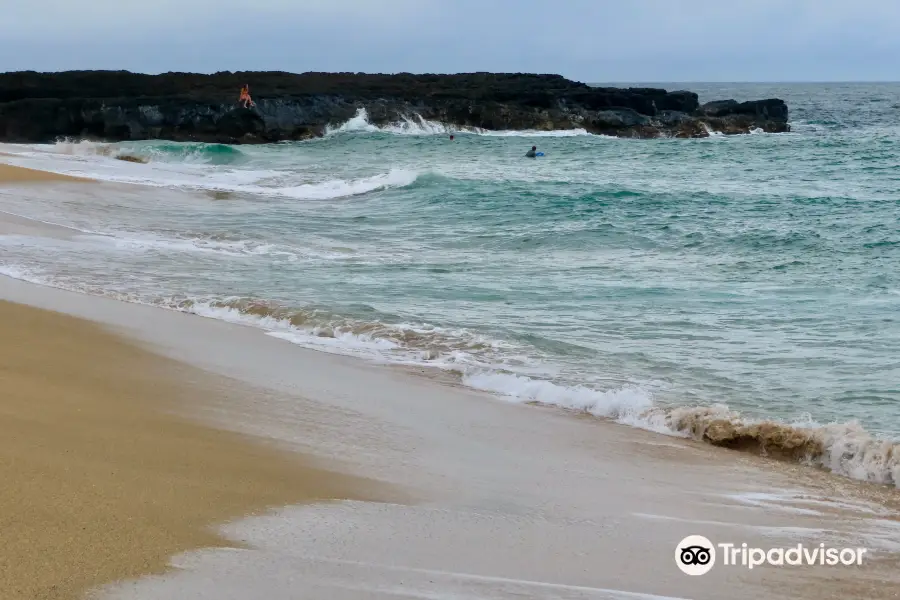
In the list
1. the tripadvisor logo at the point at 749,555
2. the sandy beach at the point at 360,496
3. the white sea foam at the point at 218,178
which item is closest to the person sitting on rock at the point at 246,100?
the white sea foam at the point at 218,178

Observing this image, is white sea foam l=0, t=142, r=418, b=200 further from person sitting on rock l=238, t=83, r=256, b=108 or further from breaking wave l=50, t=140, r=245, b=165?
person sitting on rock l=238, t=83, r=256, b=108

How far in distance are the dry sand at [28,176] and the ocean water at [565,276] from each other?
1606 mm

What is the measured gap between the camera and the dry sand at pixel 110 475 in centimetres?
326

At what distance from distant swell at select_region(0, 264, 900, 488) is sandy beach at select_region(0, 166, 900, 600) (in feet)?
0.61

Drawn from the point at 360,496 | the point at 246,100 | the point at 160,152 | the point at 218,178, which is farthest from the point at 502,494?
the point at 246,100

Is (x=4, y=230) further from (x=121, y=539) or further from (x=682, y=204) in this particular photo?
(x=682, y=204)

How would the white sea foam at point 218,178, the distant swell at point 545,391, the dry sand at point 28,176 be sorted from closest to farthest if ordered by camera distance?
the distant swell at point 545,391
the dry sand at point 28,176
the white sea foam at point 218,178

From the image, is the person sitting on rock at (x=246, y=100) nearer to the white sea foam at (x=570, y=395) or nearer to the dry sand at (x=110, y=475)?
the dry sand at (x=110, y=475)

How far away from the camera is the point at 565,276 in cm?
1121

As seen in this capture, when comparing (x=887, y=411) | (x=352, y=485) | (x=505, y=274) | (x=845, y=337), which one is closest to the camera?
(x=352, y=485)

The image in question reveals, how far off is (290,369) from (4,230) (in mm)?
8064

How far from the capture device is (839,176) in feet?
82.4

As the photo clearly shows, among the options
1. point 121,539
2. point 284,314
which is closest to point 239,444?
point 121,539

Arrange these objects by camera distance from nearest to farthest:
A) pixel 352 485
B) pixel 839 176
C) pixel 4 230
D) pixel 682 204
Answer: pixel 352 485, pixel 4 230, pixel 682 204, pixel 839 176
